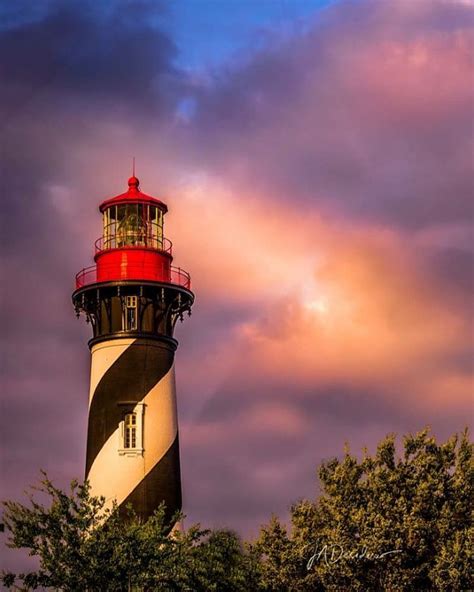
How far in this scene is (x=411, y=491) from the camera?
51188 millimetres

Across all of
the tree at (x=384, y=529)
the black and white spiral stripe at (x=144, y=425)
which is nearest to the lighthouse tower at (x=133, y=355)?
the black and white spiral stripe at (x=144, y=425)

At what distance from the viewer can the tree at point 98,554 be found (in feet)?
155

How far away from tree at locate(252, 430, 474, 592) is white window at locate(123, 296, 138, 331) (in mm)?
10589

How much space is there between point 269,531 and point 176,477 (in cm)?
684

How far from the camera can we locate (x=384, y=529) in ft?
163

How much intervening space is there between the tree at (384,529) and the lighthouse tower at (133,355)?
6746mm

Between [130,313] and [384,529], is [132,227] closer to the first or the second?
[130,313]

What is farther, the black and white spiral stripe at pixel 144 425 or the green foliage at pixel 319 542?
the black and white spiral stripe at pixel 144 425

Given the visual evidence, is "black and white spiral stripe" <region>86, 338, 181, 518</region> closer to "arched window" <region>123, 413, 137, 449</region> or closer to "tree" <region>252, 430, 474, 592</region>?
"arched window" <region>123, 413, 137, 449</region>

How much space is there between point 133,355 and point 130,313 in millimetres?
1763

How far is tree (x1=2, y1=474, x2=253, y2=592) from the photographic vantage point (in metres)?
47.2

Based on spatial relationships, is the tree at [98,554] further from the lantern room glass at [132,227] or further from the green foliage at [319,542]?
the lantern room glass at [132,227]
